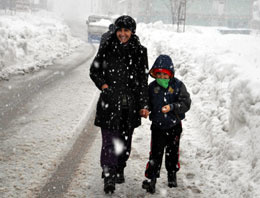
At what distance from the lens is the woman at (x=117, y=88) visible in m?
3.57

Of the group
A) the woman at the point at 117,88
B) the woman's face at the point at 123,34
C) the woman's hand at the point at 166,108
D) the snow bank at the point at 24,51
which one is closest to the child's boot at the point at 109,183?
the woman at the point at 117,88

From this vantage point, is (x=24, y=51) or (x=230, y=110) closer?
(x=230, y=110)

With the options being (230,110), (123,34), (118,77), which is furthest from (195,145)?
(123,34)

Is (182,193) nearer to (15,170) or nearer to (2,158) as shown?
(15,170)

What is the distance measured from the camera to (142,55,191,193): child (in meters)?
3.56

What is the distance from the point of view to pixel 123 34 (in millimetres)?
3445

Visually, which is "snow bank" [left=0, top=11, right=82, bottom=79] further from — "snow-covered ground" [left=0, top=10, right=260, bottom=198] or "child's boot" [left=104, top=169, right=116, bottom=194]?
"child's boot" [left=104, top=169, right=116, bottom=194]

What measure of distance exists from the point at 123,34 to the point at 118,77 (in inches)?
19.5

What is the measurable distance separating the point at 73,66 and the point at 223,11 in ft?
125

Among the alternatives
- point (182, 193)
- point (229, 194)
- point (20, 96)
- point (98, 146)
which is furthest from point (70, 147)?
point (20, 96)

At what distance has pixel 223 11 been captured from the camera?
149ft

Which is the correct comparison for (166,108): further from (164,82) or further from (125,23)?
(125,23)

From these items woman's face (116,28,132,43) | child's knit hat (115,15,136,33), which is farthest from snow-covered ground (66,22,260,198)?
child's knit hat (115,15,136,33)

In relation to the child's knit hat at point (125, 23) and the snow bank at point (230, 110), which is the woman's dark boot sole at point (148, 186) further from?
the child's knit hat at point (125, 23)
